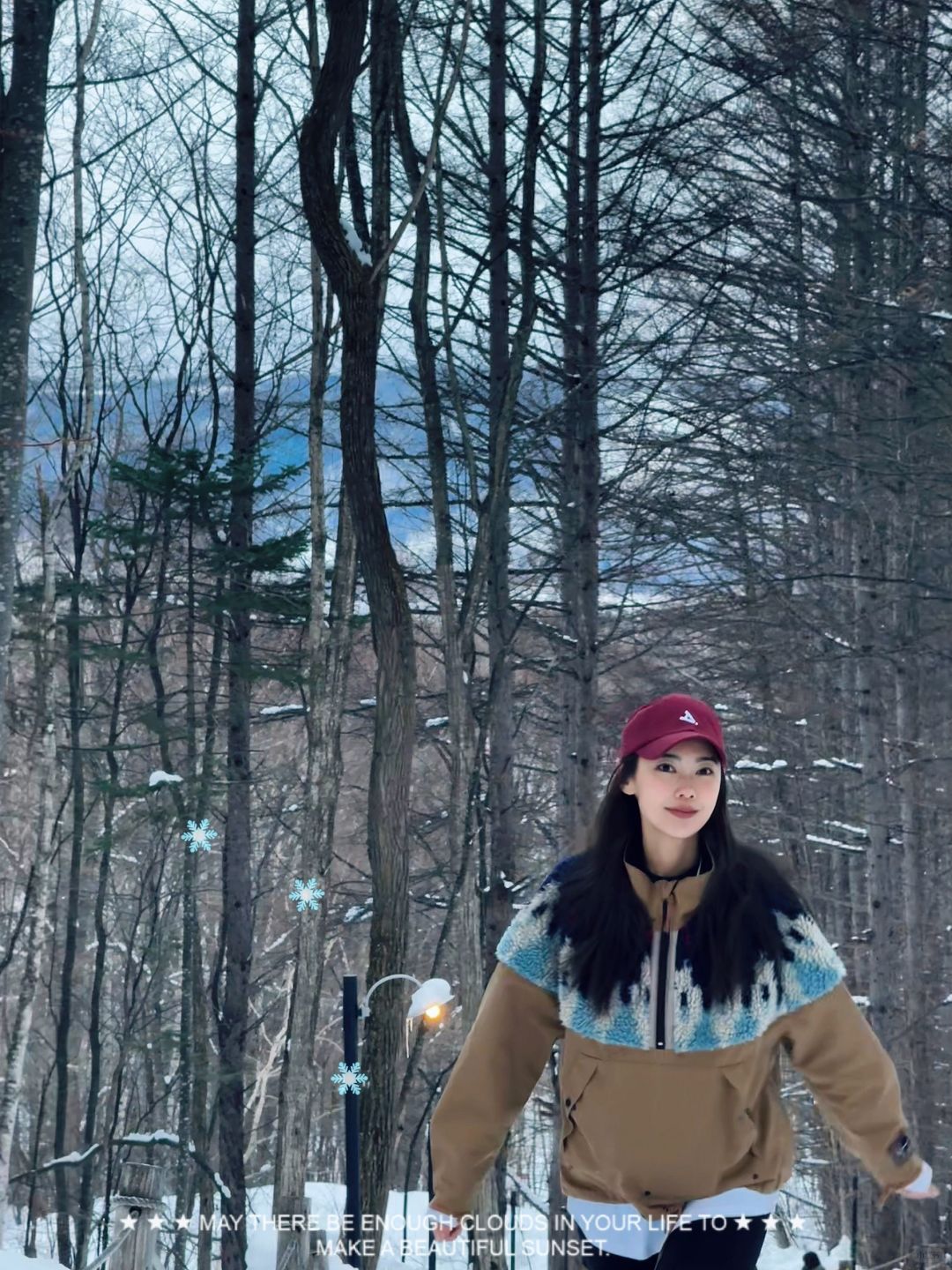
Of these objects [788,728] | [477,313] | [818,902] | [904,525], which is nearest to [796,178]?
[477,313]

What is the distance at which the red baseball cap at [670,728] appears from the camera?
9.75ft

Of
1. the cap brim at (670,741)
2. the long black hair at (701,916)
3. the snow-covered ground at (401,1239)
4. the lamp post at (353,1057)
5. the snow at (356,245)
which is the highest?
the snow at (356,245)

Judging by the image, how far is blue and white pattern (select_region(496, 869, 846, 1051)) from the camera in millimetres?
2752

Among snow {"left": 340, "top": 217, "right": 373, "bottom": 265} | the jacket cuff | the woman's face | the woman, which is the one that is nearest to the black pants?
the woman

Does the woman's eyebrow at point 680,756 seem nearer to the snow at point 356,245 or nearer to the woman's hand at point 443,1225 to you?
the woman's hand at point 443,1225

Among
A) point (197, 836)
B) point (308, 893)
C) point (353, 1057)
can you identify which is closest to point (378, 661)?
point (308, 893)

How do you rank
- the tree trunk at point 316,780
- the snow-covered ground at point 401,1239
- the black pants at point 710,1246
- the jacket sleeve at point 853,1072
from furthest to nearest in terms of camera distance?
the snow-covered ground at point 401,1239, the tree trunk at point 316,780, the jacket sleeve at point 853,1072, the black pants at point 710,1246

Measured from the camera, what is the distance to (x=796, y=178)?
928cm

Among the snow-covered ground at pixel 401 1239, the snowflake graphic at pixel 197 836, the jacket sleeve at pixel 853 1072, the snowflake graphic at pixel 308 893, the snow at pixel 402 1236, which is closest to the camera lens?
the jacket sleeve at pixel 853 1072

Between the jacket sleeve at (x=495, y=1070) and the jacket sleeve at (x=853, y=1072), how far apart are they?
1.66 feet

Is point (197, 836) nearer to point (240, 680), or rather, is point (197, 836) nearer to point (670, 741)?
point (240, 680)

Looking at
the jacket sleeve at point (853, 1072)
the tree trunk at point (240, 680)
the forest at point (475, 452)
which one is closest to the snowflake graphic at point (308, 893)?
the forest at point (475, 452)

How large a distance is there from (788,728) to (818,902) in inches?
A: 89.1

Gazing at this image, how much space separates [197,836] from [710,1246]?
9024 millimetres
